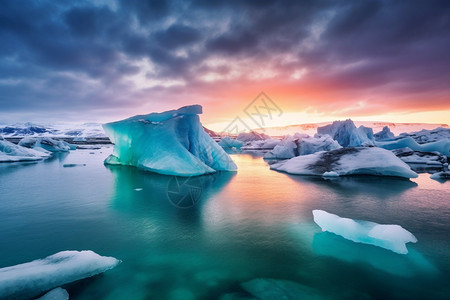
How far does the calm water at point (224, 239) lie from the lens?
2.38 metres

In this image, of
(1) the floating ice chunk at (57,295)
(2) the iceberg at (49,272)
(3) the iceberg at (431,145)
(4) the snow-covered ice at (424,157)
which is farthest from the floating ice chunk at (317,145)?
(1) the floating ice chunk at (57,295)

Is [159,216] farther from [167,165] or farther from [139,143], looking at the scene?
[139,143]

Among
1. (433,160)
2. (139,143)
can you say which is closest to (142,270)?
(139,143)

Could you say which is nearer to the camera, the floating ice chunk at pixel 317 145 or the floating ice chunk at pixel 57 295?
the floating ice chunk at pixel 57 295

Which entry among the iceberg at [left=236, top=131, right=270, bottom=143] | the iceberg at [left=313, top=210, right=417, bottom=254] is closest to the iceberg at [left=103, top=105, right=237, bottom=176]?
the iceberg at [left=313, top=210, right=417, bottom=254]

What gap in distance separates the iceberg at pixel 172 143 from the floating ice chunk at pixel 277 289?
7180 mm

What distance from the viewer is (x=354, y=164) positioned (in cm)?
923

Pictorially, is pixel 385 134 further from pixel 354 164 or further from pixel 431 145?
pixel 354 164

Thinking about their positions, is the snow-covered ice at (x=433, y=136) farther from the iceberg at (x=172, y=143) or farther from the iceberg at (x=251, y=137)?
the iceberg at (x=172, y=143)

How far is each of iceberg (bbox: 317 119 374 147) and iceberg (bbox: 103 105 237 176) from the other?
17.0 meters

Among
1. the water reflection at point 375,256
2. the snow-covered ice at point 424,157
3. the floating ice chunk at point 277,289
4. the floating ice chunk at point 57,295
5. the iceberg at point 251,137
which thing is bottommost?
the snow-covered ice at point 424,157

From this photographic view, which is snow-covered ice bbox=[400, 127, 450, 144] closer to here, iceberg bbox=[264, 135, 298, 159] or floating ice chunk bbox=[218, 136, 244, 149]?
iceberg bbox=[264, 135, 298, 159]

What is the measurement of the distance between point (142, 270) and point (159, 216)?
6.63 ft

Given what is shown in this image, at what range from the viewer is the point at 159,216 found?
15.1ft
